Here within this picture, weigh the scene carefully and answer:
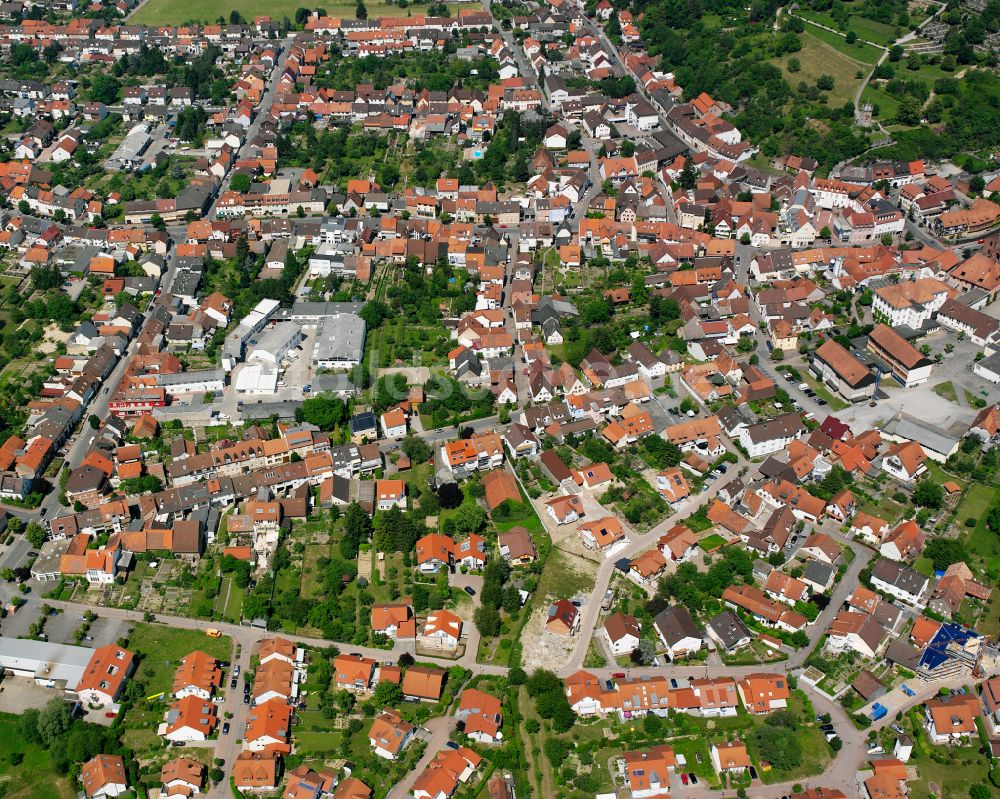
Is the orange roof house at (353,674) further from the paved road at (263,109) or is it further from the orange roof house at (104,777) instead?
the paved road at (263,109)

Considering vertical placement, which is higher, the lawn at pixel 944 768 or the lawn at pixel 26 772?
the lawn at pixel 944 768

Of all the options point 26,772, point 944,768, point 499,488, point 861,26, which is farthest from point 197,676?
point 861,26

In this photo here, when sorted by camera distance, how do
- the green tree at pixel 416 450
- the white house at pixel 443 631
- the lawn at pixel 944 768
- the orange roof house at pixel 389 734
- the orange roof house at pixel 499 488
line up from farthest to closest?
the green tree at pixel 416 450, the orange roof house at pixel 499 488, the white house at pixel 443 631, the orange roof house at pixel 389 734, the lawn at pixel 944 768

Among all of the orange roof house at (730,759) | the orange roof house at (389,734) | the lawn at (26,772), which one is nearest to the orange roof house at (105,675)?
the lawn at (26,772)

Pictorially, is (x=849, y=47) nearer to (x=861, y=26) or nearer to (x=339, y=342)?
(x=861, y=26)

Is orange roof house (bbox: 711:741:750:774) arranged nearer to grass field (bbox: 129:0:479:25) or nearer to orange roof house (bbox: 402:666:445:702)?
orange roof house (bbox: 402:666:445:702)

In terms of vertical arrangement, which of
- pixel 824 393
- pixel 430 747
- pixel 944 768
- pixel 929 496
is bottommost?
pixel 430 747
